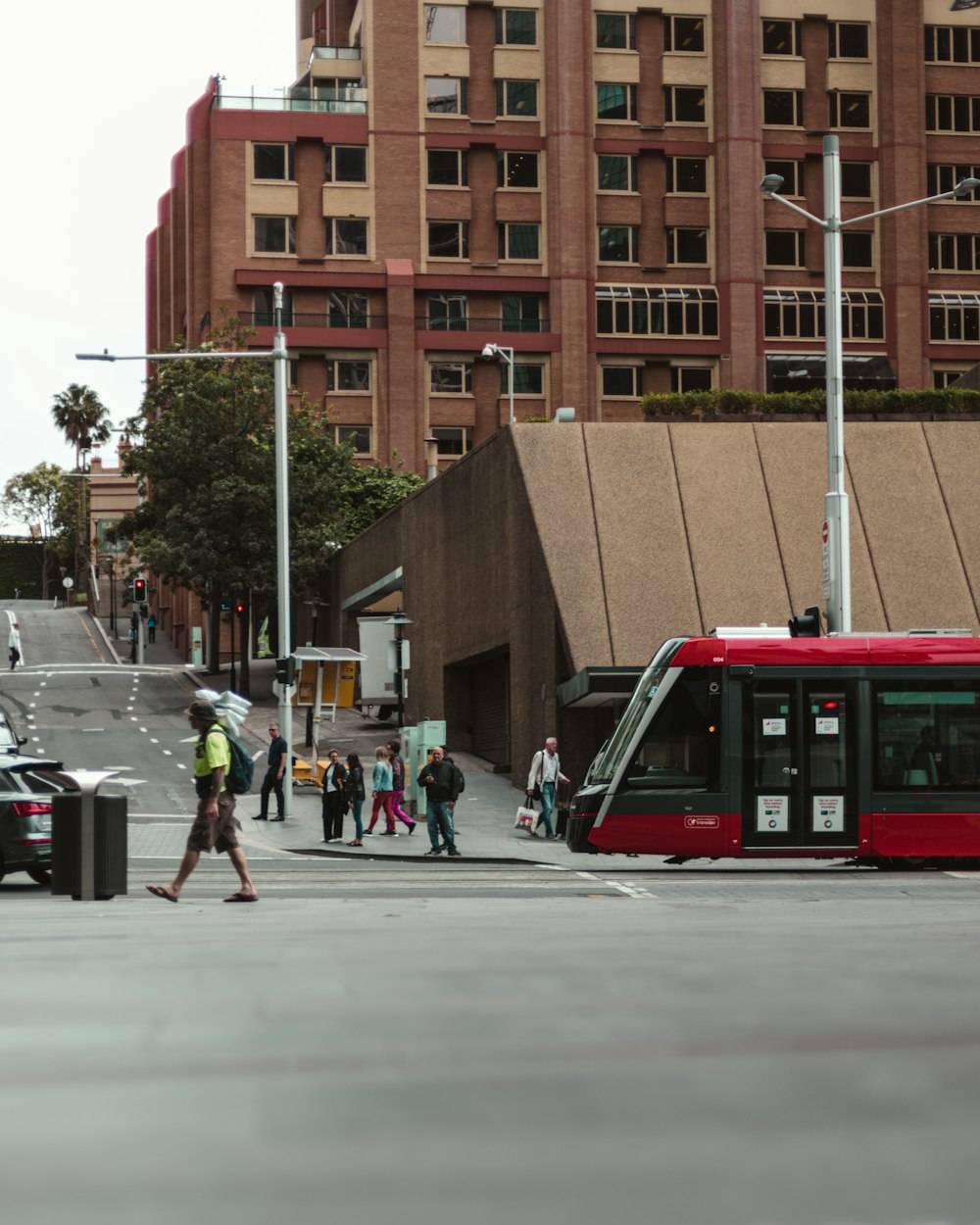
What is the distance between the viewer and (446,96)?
71125 mm

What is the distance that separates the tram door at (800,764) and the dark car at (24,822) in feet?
25.5

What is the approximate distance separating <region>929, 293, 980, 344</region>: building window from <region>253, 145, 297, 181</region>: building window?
2873cm

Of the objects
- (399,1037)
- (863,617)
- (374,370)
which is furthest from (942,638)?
(374,370)

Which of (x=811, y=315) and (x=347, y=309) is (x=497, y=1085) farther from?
(x=811, y=315)

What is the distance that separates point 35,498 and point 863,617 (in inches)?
3861

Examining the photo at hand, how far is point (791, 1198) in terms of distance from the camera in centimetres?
168

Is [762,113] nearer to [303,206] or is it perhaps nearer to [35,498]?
[303,206]

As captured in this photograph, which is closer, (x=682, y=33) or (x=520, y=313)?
(x=520, y=313)

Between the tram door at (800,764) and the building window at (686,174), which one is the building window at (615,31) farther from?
the tram door at (800,764)

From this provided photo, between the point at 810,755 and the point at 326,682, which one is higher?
the point at 326,682

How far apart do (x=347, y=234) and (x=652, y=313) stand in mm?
13741

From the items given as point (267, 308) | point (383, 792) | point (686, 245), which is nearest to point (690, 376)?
point (686, 245)

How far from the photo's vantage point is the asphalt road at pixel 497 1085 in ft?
5.47

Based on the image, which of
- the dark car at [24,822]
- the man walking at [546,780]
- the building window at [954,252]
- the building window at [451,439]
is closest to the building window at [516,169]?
the building window at [451,439]
